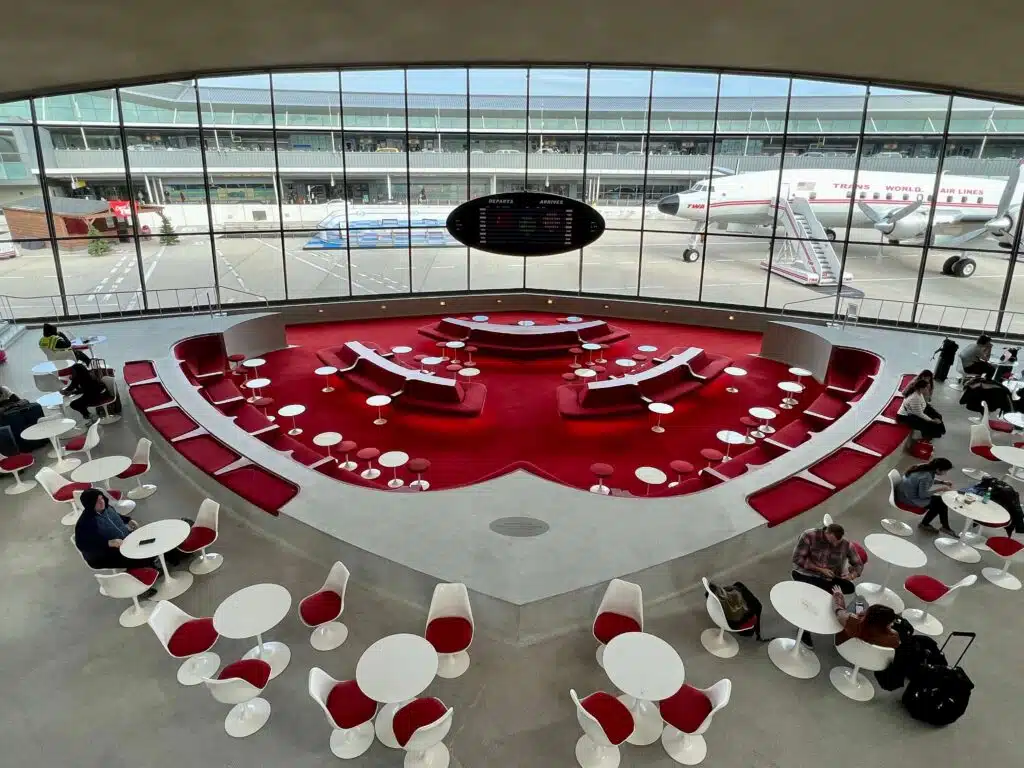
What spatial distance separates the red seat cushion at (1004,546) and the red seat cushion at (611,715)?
446 centimetres

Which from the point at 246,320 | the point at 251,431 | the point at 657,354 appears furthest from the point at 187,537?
the point at 657,354

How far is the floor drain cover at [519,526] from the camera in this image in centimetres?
595

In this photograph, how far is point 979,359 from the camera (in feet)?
34.2

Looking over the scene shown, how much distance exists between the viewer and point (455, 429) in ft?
36.0

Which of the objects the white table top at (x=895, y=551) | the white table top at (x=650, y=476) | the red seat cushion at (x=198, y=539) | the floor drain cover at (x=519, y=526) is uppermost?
the white table top at (x=895, y=551)

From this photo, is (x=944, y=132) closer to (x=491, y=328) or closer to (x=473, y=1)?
(x=491, y=328)

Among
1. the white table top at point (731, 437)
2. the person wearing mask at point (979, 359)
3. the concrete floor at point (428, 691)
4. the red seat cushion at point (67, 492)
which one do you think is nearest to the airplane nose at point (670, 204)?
the person wearing mask at point (979, 359)

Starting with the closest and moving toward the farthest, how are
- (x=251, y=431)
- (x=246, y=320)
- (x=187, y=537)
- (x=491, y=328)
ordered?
1. (x=187, y=537)
2. (x=251, y=431)
3. (x=246, y=320)
4. (x=491, y=328)

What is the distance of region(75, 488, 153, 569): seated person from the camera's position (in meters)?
5.41

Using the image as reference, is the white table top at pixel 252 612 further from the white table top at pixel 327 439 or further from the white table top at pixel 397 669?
the white table top at pixel 327 439

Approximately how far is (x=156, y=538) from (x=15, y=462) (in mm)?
3433

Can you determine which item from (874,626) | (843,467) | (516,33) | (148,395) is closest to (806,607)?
(874,626)

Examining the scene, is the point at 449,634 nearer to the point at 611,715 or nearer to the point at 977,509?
the point at 611,715

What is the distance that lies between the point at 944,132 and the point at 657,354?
7750mm
